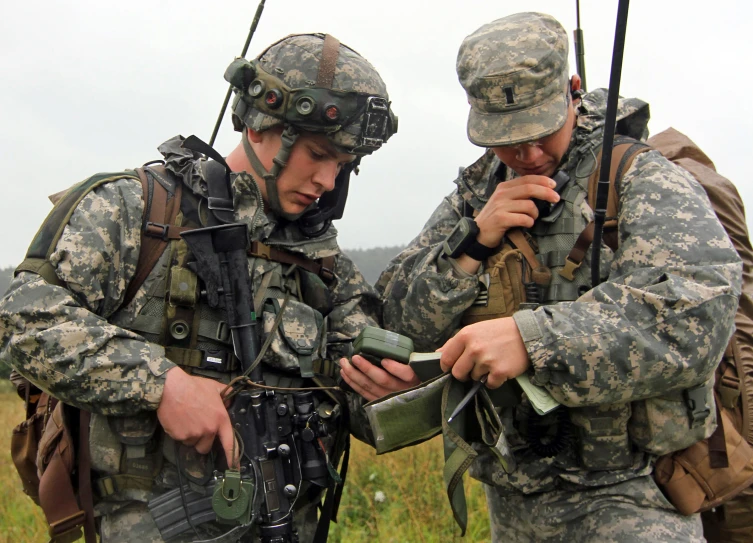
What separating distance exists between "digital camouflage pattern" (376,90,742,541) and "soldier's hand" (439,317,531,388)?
1.9 inches

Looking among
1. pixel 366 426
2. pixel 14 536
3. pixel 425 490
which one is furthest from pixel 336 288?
pixel 14 536

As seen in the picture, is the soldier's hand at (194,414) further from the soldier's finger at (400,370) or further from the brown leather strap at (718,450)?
the brown leather strap at (718,450)

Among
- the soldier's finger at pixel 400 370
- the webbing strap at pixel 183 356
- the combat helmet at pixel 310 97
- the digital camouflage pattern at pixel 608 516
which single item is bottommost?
the digital camouflage pattern at pixel 608 516

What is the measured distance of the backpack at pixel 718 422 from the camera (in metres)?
2.91

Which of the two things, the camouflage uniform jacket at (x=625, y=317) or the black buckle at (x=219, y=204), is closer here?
the camouflage uniform jacket at (x=625, y=317)

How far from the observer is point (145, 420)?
9.82ft

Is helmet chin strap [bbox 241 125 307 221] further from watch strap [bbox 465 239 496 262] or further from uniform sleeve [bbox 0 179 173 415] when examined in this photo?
watch strap [bbox 465 239 496 262]

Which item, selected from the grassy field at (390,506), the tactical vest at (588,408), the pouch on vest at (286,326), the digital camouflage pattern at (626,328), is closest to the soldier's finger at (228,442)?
the pouch on vest at (286,326)

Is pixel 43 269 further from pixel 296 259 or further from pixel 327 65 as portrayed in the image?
pixel 327 65

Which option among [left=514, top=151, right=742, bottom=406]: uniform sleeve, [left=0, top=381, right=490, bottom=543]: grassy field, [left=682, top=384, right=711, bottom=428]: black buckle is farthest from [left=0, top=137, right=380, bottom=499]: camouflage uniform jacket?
[left=0, top=381, right=490, bottom=543]: grassy field

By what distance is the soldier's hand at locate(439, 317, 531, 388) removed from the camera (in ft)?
8.89

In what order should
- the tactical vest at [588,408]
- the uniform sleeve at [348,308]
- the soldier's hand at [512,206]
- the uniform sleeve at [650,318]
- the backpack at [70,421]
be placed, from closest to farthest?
the uniform sleeve at [650,318]
the tactical vest at [588,408]
the backpack at [70,421]
the soldier's hand at [512,206]
the uniform sleeve at [348,308]

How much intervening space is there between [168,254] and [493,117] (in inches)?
→ 57.1

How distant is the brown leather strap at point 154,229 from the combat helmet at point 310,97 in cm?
47
